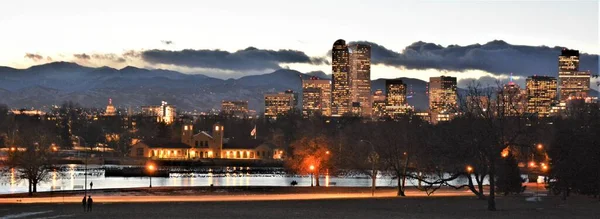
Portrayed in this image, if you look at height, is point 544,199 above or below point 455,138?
below

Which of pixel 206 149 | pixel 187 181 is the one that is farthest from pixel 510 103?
pixel 206 149

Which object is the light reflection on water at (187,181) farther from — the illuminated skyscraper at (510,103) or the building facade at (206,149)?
the building facade at (206,149)

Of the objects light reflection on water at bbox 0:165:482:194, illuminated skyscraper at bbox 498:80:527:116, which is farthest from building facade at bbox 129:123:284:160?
illuminated skyscraper at bbox 498:80:527:116

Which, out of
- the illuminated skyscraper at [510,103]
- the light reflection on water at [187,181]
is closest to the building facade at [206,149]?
the light reflection on water at [187,181]

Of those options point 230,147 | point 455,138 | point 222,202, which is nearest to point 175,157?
point 230,147

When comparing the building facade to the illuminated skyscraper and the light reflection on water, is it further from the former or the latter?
the illuminated skyscraper

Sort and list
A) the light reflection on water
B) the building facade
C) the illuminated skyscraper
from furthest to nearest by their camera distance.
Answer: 1. the building facade
2. the light reflection on water
3. the illuminated skyscraper

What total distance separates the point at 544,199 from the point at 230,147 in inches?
4855

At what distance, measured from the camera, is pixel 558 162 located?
220ft

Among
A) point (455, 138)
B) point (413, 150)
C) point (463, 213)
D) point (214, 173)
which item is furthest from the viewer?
point (214, 173)

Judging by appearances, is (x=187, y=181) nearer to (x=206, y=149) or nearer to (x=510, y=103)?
(x=510, y=103)

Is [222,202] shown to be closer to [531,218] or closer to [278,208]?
[278,208]

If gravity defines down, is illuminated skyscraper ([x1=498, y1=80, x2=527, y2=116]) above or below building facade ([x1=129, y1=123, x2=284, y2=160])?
above

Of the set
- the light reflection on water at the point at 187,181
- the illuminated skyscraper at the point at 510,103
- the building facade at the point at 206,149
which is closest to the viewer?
the illuminated skyscraper at the point at 510,103
